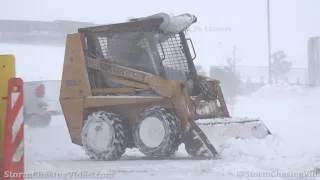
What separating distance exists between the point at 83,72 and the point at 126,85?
3.00ft

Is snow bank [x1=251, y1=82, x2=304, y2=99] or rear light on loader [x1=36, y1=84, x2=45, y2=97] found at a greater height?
rear light on loader [x1=36, y1=84, x2=45, y2=97]

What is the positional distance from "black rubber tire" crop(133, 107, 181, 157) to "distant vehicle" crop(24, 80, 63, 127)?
9.05 metres

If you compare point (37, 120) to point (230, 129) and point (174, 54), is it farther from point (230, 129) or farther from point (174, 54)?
point (230, 129)

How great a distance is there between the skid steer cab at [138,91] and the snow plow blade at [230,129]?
0.18 ft

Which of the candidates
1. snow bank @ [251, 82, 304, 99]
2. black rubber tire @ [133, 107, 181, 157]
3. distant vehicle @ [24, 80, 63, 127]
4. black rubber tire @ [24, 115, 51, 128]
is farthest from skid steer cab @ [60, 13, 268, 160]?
snow bank @ [251, 82, 304, 99]

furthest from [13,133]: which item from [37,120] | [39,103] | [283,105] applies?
[283,105]

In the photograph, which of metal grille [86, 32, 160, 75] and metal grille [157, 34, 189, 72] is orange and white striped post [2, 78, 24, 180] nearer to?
metal grille [86, 32, 160, 75]

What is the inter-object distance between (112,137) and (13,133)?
3552mm

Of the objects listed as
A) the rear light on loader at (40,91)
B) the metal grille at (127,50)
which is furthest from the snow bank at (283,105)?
the rear light on loader at (40,91)

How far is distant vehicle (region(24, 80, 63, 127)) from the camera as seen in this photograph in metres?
17.4

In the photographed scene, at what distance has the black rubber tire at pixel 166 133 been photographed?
8.51 meters

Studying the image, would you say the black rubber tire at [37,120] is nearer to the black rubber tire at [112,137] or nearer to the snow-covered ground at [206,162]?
the snow-covered ground at [206,162]

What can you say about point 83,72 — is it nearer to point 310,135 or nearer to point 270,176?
point 270,176

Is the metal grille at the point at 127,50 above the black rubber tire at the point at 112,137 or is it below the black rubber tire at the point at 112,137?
above
